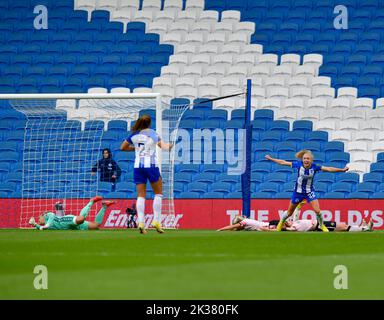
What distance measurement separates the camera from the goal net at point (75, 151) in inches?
925

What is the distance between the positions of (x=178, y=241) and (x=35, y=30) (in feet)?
59.6

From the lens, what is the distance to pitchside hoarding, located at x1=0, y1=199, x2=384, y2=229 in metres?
23.7

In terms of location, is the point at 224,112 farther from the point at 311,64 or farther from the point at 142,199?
the point at 142,199

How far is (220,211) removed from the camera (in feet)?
78.3

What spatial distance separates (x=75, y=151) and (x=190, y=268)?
15989 millimetres

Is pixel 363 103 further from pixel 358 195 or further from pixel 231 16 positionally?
pixel 231 16

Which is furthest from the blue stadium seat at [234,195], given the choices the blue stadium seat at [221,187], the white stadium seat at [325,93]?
the white stadium seat at [325,93]

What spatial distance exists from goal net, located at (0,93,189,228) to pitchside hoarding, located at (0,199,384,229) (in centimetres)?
42

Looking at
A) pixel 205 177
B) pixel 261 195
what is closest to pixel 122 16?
pixel 205 177

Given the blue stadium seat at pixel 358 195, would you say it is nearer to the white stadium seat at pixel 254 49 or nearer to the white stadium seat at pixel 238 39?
the white stadium seat at pixel 254 49

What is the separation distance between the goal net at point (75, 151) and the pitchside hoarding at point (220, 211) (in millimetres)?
416

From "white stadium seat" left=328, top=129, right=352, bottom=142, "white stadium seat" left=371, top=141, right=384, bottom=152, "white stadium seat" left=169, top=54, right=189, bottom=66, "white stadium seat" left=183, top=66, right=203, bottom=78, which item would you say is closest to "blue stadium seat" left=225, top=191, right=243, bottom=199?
"white stadium seat" left=328, top=129, right=352, bottom=142

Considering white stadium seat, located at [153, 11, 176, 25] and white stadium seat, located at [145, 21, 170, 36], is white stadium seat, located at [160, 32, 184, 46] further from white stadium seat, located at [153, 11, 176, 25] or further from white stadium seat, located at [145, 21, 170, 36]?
white stadium seat, located at [153, 11, 176, 25]
